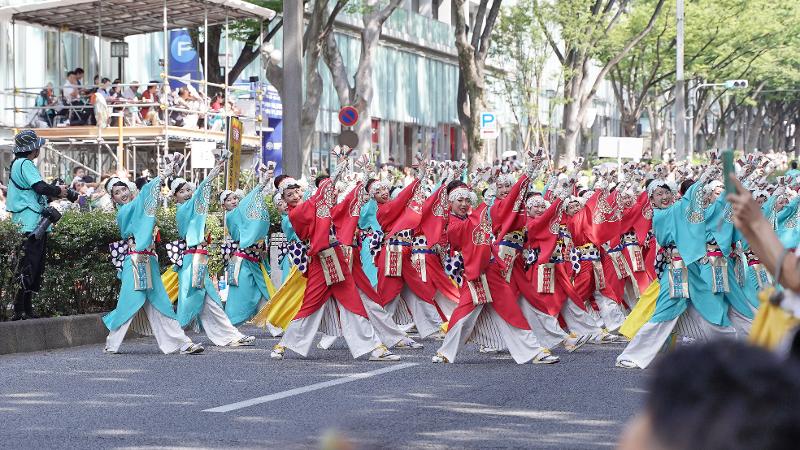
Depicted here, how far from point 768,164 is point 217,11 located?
12.0m

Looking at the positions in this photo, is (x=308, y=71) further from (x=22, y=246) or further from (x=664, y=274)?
(x=664, y=274)

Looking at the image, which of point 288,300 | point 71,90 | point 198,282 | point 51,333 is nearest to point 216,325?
point 198,282

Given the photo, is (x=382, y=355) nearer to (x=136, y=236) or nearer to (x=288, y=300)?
(x=288, y=300)

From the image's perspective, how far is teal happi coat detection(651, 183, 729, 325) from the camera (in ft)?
33.7

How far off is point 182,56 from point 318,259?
56.1 feet

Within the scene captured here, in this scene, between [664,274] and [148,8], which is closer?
[664,274]

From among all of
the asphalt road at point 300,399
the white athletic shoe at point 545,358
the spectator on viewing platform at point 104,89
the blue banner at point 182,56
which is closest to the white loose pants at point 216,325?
the asphalt road at point 300,399

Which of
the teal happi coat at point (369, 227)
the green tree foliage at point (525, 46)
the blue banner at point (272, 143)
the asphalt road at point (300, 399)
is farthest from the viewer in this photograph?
the green tree foliage at point (525, 46)

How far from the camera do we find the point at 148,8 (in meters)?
22.0

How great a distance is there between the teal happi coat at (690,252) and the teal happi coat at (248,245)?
4.44 meters

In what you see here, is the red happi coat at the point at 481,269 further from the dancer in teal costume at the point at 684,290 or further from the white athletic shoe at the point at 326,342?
the white athletic shoe at the point at 326,342

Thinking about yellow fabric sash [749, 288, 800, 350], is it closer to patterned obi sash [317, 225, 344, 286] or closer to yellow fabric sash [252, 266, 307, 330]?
patterned obi sash [317, 225, 344, 286]

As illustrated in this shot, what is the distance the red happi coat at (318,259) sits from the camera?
11180 millimetres

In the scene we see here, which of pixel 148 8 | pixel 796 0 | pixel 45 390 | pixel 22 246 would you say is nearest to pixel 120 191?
pixel 22 246
